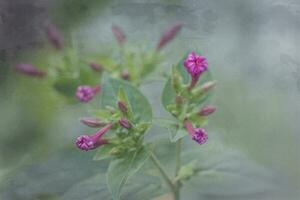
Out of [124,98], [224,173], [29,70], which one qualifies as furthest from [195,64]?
[29,70]

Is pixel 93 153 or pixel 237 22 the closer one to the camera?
pixel 93 153

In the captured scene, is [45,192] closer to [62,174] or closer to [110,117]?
[62,174]

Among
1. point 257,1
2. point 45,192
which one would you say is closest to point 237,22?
point 257,1

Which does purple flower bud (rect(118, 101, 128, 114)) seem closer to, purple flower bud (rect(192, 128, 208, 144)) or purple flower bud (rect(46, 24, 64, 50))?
purple flower bud (rect(192, 128, 208, 144))

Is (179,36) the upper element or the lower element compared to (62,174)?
upper

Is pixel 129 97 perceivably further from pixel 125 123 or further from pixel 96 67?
pixel 96 67

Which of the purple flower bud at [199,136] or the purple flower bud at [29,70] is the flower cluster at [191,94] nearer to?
the purple flower bud at [199,136]

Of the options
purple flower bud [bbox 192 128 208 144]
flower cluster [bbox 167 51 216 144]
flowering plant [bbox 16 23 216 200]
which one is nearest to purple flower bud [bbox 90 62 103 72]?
flowering plant [bbox 16 23 216 200]
